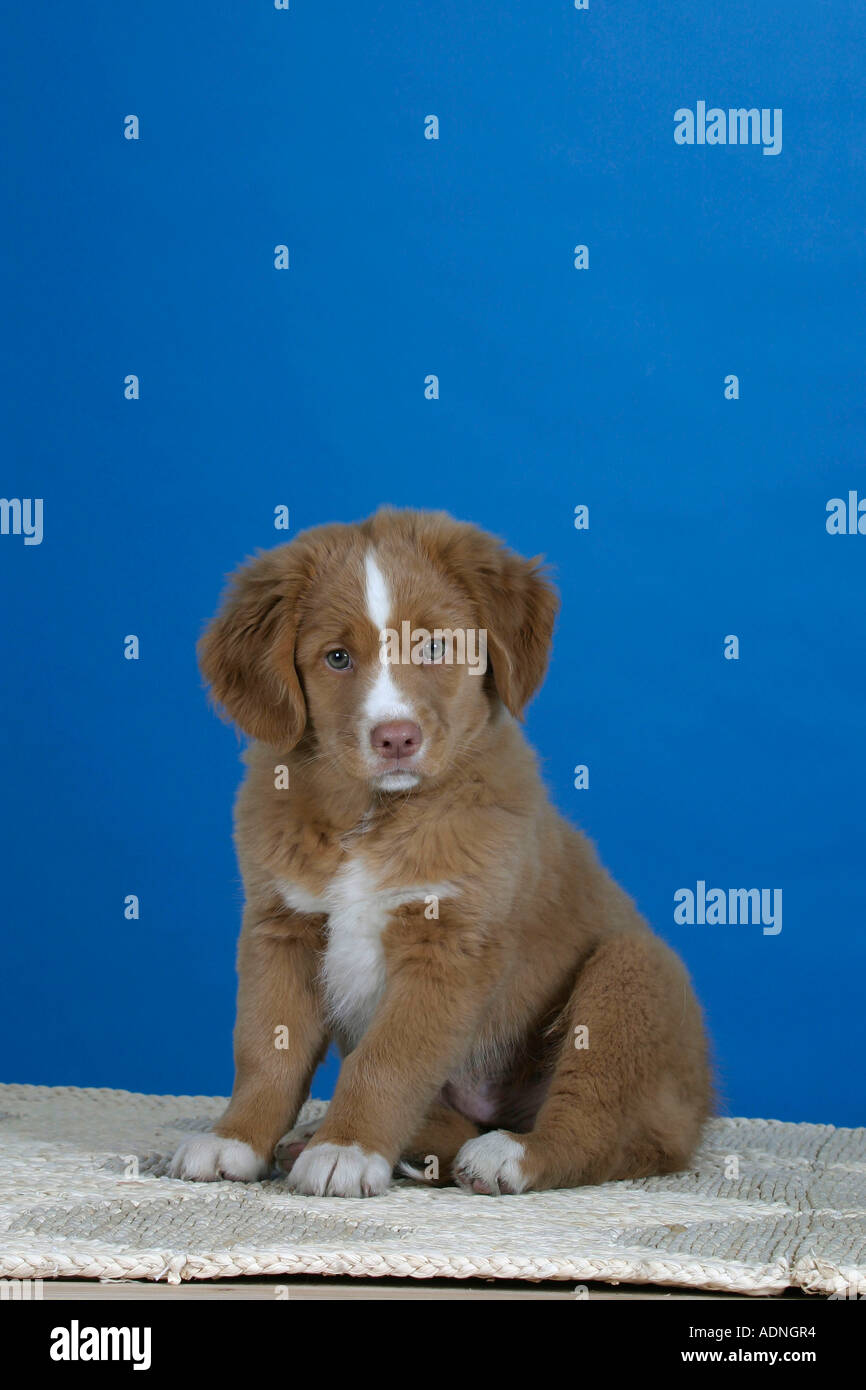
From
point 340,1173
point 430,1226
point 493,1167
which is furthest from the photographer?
point 493,1167

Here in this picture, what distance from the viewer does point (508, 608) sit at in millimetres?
3682

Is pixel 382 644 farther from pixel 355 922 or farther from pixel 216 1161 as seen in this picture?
pixel 216 1161

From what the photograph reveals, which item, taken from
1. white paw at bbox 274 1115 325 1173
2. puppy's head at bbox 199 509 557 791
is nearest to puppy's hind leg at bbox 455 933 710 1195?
white paw at bbox 274 1115 325 1173

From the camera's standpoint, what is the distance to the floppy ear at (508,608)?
361cm

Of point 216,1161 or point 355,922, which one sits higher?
point 355,922

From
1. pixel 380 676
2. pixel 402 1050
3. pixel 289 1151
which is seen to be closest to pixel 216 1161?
pixel 289 1151

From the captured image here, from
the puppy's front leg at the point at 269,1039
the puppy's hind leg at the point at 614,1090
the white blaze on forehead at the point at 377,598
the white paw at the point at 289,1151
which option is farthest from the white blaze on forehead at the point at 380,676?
the white paw at the point at 289,1151

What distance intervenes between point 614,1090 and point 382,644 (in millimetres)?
1076

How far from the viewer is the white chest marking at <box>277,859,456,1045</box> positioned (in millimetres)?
3457

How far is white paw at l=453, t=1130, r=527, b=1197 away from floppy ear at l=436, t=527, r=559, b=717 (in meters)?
0.93

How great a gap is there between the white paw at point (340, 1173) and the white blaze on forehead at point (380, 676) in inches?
33.6
